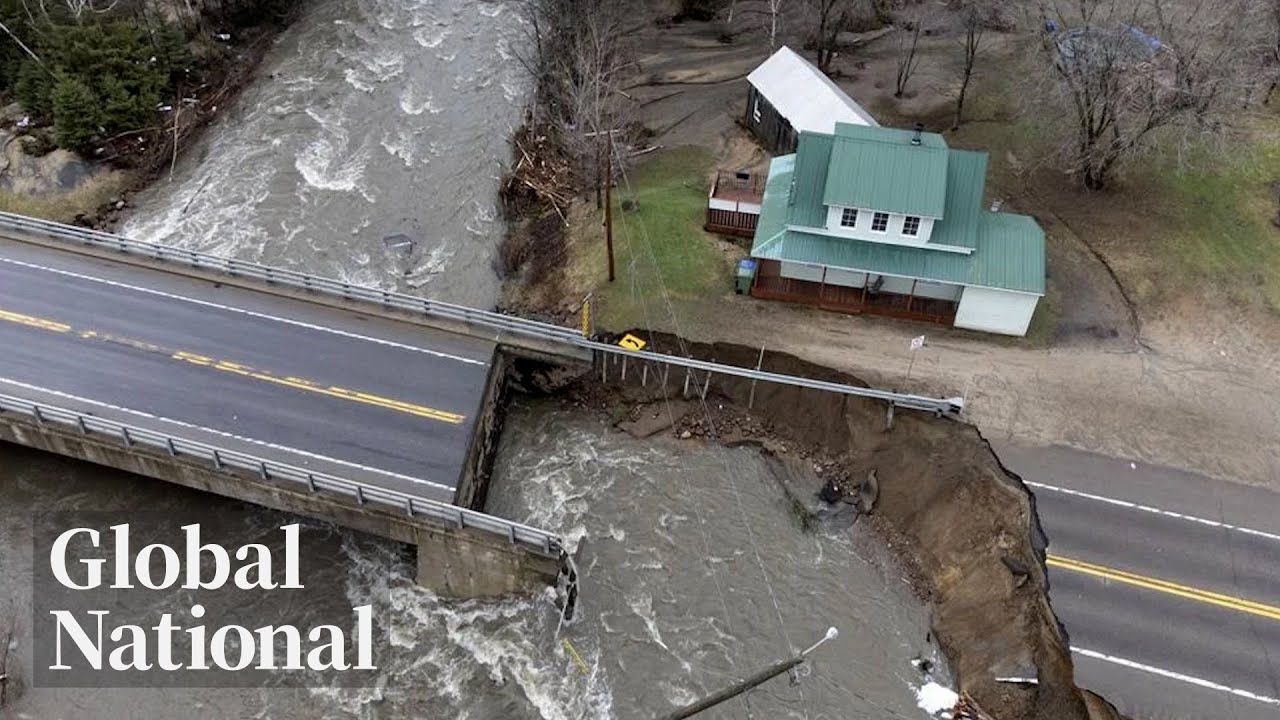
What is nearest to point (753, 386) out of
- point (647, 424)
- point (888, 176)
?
point (647, 424)

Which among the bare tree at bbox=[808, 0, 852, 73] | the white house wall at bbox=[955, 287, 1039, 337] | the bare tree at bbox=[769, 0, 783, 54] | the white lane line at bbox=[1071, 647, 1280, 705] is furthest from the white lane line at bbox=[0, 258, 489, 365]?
the bare tree at bbox=[769, 0, 783, 54]

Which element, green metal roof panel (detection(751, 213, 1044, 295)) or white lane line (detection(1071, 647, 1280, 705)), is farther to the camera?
green metal roof panel (detection(751, 213, 1044, 295))

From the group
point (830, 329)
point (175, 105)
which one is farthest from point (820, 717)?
point (175, 105)

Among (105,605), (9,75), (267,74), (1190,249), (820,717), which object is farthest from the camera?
(267,74)

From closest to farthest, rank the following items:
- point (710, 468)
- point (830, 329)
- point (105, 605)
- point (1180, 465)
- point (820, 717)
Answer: point (820, 717) → point (105, 605) → point (1180, 465) → point (710, 468) → point (830, 329)

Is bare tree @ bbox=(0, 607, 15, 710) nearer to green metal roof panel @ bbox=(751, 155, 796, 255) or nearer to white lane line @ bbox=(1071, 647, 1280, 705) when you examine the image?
green metal roof panel @ bbox=(751, 155, 796, 255)

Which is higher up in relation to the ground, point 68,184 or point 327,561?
point 68,184

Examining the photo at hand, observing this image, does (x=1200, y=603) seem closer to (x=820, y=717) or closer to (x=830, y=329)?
(x=820, y=717)
